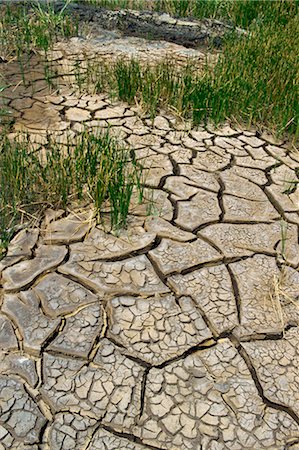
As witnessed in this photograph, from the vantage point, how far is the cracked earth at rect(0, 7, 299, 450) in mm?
2010

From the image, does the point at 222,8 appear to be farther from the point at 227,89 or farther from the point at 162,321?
the point at 162,321

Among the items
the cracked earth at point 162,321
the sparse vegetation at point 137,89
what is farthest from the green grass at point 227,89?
the cracked earth at point 162,321

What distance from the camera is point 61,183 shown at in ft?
9.62

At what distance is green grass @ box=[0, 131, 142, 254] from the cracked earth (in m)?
0.09

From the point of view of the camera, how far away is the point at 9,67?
4715 millimetres

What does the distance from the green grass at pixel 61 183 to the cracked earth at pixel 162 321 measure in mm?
92

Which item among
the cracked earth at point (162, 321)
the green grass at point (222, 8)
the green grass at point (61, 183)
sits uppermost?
the green grass at point (222, 8)

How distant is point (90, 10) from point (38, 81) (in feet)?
6.40

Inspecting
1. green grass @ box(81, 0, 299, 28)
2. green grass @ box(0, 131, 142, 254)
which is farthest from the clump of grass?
green grass @ box(0, 131, 142, 254)

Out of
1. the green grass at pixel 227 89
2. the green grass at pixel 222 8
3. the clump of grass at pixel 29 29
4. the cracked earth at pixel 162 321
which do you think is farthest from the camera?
the green grass at pixel 222 8

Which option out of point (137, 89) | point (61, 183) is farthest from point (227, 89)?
point (61, 183)

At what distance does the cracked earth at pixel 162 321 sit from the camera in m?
2.01

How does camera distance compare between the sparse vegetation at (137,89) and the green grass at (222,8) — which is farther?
the green grass at (222,8)

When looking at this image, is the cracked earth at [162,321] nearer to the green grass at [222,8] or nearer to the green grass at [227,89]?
the green grass at [227,89]
